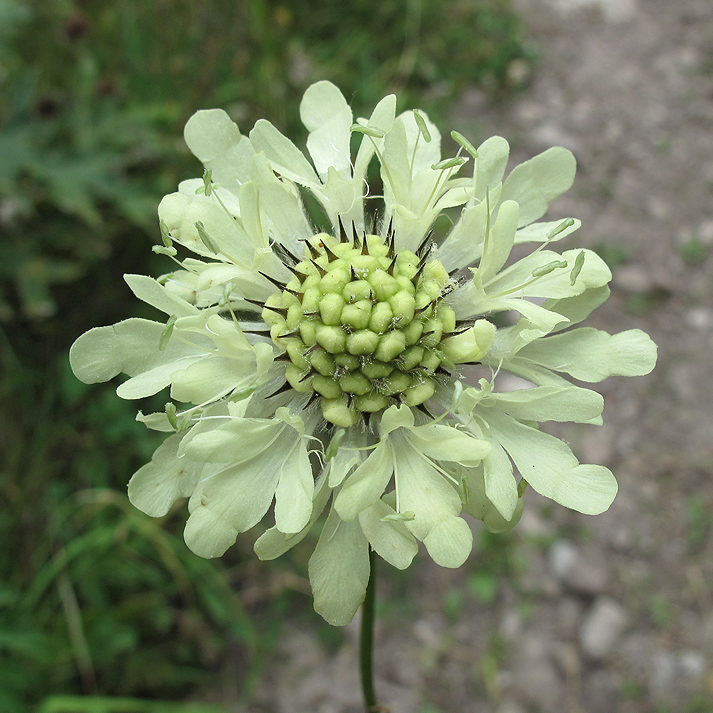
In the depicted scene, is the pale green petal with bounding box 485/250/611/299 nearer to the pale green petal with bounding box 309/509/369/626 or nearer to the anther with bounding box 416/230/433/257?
the anther with bounding box 416/230/433/257

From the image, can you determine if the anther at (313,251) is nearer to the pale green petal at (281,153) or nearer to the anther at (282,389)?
the pale green petal at (281,153)

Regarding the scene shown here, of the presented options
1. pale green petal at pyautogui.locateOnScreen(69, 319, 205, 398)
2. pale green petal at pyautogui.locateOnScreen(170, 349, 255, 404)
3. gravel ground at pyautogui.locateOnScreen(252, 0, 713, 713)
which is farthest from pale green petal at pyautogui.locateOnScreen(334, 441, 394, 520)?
gravel ground at pyautogui.locateOnScreen(252, 0, 713, 713)

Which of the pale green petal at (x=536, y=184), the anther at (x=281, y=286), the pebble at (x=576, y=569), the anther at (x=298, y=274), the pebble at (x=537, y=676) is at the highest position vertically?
the anther at (x=298, y=274)

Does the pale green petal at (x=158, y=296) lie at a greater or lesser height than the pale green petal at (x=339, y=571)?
greater

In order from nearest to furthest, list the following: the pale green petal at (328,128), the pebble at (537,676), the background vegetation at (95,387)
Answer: the pale green petal at (328,128) → the background vegetation at (95,387) → the pebble at (537,676)

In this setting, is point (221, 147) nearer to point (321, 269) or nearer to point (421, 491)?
point (321, 269)

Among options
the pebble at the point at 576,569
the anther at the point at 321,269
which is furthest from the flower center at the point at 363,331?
the pebble at the point at 576,569

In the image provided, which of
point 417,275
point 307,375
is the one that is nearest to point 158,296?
point 307,375
